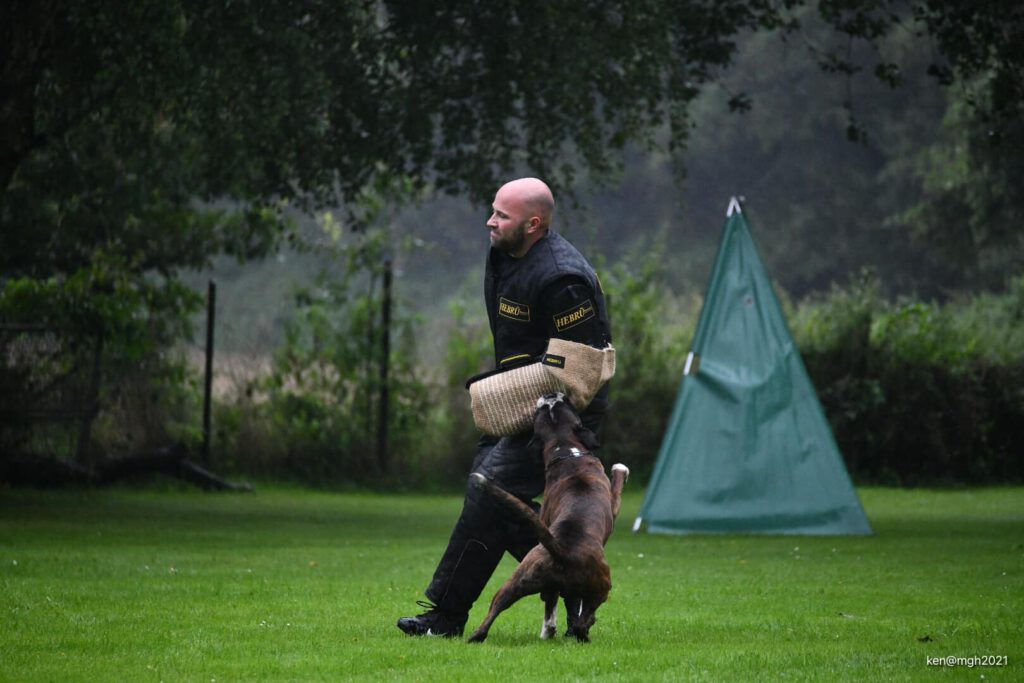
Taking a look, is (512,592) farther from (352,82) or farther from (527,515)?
(352,82)

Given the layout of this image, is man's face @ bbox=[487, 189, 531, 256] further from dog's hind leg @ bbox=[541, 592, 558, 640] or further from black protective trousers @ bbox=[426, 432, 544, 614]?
dog's hind leg @ bbox=[541, 592, 558, 640]

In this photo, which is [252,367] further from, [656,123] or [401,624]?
[401,624]

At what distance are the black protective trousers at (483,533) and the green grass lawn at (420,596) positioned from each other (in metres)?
0.26

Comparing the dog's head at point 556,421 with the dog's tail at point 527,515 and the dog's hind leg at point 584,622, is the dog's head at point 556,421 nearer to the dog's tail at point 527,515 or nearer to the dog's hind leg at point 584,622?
the dog's tail at point 527,515

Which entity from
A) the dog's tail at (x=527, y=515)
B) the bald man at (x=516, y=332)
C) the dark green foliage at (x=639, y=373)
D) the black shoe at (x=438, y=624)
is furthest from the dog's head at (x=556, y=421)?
the dark green foliage at (x=639, y=373)

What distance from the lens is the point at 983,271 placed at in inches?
1540

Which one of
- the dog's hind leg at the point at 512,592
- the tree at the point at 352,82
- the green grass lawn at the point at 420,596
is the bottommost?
the green grass lawn at the point at 420,596

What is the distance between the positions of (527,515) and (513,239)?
1.16 m

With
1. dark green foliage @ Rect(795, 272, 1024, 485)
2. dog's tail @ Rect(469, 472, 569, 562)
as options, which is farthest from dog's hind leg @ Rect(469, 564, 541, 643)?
dark green foliage @ Rect(795, 272, 1024, 485)

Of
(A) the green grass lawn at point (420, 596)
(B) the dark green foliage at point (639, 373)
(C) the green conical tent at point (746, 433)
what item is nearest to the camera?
(A) the green grass lawn at point (420, 596)

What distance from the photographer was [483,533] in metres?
6.09

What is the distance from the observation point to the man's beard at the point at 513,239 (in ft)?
19.5

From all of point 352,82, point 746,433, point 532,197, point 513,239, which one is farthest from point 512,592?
point 352,82

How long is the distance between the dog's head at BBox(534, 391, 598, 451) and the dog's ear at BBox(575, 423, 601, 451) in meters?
0.01
